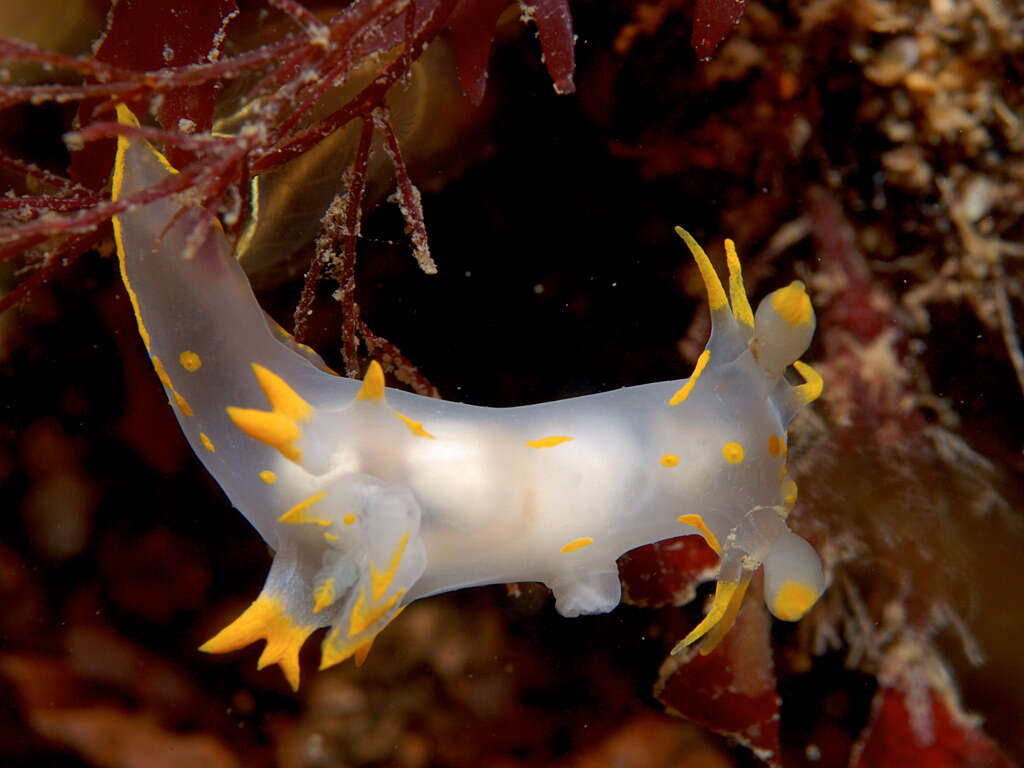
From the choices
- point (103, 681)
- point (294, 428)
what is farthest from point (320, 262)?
point (103, 681)

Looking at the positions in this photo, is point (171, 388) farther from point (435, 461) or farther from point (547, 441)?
point (547, 441)

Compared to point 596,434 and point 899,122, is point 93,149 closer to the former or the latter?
point 596,434

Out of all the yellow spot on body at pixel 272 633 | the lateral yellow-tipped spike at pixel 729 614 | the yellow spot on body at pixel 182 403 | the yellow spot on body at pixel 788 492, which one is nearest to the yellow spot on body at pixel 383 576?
the yellow spot on body at pixel 272 633

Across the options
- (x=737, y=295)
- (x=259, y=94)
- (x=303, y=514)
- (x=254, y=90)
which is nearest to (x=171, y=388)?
(x=303, y=514)

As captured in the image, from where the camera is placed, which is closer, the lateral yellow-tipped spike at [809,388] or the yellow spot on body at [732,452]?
the yellow spot on body at [732,452]

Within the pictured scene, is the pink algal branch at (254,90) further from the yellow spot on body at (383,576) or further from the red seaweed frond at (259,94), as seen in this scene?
the yellow spot on body at (383,576)

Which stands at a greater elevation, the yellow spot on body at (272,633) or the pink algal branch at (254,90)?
the pink algal branch at (254,90)
